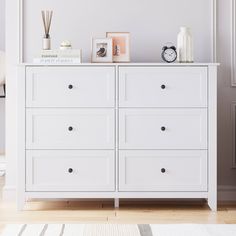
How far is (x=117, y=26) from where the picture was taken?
3.20m

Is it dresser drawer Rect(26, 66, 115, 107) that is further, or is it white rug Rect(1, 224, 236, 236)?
dresser drawer Rect(26, 66, 115, 107)

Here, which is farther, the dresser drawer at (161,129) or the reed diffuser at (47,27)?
the reed diffuser at (47,27)

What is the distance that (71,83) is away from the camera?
2852 millimetres

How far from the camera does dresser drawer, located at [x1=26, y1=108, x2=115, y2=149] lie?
2.85 metres

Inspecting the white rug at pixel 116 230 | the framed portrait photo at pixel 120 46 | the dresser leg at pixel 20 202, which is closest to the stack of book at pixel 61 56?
the framed portrait photo at pixel 120 46

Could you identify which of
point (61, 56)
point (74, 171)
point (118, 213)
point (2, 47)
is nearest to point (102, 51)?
point (61, 56)

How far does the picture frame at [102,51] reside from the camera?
118 inches

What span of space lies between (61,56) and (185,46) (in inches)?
28.2

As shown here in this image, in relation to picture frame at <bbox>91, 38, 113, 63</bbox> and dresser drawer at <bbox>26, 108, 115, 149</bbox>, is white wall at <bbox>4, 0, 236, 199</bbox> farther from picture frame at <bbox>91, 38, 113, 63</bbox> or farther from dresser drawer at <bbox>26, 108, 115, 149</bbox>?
dresser drawer at <bbox>26, 108, 115, 149</bbox>

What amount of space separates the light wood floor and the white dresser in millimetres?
96

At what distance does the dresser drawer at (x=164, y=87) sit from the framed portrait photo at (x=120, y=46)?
0.21 m

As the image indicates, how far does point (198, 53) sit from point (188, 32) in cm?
25

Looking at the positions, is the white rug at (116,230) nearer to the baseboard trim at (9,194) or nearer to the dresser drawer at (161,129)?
the dresser drawer at (161,129)

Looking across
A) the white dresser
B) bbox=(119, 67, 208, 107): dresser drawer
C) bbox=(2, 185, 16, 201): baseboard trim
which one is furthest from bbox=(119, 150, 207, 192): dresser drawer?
bbox=(2, 185, 16, 201): baseboard trim
